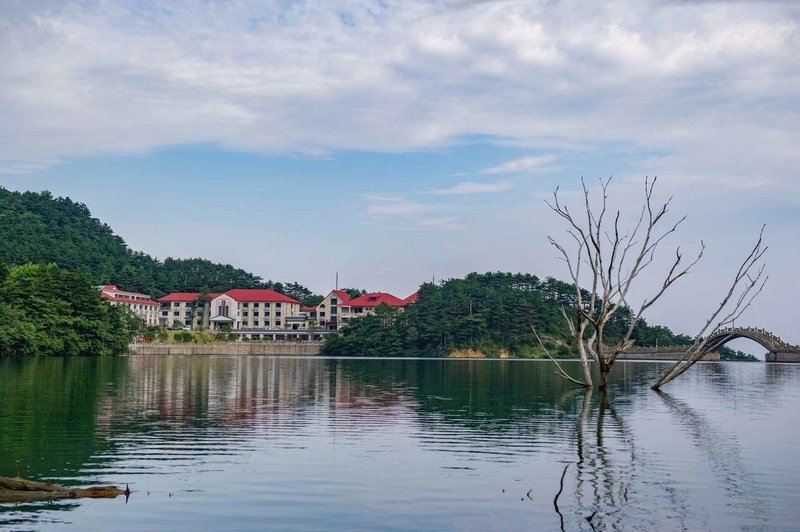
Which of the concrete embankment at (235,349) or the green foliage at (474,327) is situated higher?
the green foliage at (474,327)

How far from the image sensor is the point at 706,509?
17.8m

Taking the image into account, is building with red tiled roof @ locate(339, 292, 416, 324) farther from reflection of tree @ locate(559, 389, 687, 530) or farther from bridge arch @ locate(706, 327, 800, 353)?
reflection of tree @ locate(559, 389, 687, 530)

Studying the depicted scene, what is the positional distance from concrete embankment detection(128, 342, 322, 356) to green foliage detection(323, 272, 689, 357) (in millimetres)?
4335

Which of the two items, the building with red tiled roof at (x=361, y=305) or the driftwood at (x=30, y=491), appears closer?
the driftwood at (x=30, y=491)

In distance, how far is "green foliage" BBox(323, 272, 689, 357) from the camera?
15062 cm

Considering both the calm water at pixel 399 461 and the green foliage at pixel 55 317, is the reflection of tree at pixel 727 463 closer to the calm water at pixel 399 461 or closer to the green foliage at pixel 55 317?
the calm water at pixel 399 461

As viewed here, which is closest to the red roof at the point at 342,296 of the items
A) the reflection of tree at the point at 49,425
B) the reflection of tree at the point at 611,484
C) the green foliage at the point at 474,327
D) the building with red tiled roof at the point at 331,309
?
the building with red tiled roof at the point at 331,309

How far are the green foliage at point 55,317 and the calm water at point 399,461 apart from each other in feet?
182

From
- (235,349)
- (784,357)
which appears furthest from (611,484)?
(235,349)

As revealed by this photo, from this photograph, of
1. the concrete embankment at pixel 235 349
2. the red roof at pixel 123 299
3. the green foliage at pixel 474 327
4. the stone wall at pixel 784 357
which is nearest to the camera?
the stone wall at pixel 784 357

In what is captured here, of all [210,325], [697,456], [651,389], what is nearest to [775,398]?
[651,389]

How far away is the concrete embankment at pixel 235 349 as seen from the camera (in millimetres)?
139875

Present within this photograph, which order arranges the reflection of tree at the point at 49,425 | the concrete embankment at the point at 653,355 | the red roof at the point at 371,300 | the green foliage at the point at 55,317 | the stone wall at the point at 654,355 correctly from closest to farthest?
the reflection of tree at the point at 49,425, the green foliage at the point at 55,317, the stone wall at the point at 654,355, the concrete embankment at the point at 653,355, the red roof at the point at 371,300

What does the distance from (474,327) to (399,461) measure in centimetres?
12944
